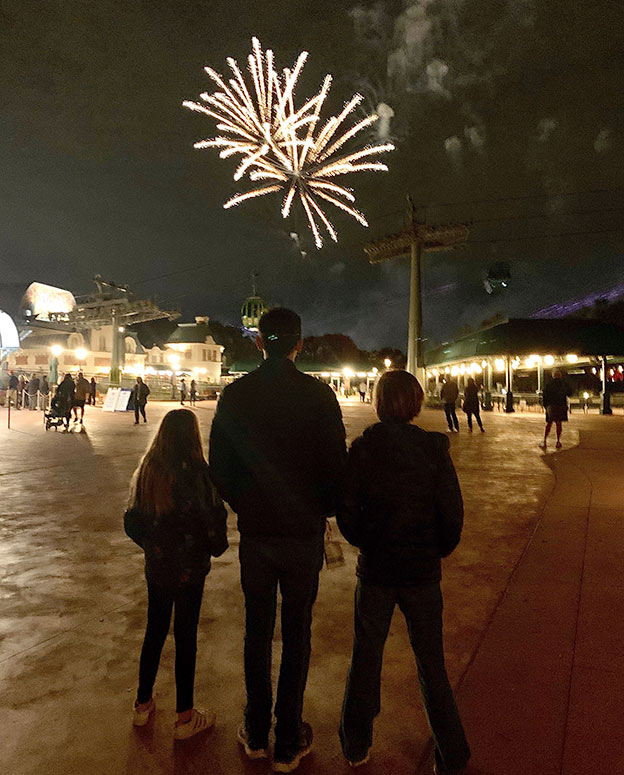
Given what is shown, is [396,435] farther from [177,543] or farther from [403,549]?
[177,543]

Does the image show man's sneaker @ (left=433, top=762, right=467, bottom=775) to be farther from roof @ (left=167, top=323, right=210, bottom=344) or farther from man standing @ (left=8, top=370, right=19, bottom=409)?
roof @ (left=167, top=323, right=210, bottom=344)

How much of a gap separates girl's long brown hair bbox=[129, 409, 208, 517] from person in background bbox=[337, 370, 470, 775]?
767mm

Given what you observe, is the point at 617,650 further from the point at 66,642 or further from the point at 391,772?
the point at 66,642

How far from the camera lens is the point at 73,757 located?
2092mm

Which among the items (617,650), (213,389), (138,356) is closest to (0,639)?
(617,650)

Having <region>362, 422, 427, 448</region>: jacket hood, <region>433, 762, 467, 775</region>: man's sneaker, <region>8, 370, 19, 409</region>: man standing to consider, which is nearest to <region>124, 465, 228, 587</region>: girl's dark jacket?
<region>362, 422, 427, 448</region>: jacket hood

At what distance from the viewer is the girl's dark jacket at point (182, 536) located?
2.29 metres

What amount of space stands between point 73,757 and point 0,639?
1.33 metres

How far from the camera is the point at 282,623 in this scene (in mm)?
2064

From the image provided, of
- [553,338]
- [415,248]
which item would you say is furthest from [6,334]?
[415,248]

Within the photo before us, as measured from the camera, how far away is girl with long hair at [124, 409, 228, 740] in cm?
229

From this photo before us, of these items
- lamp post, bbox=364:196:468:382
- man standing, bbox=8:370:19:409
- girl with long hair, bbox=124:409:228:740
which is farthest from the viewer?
lamp post, bbox=364:196:468:382

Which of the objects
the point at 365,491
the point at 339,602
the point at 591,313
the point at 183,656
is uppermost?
the point at 591,313

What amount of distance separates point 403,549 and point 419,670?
54cm
